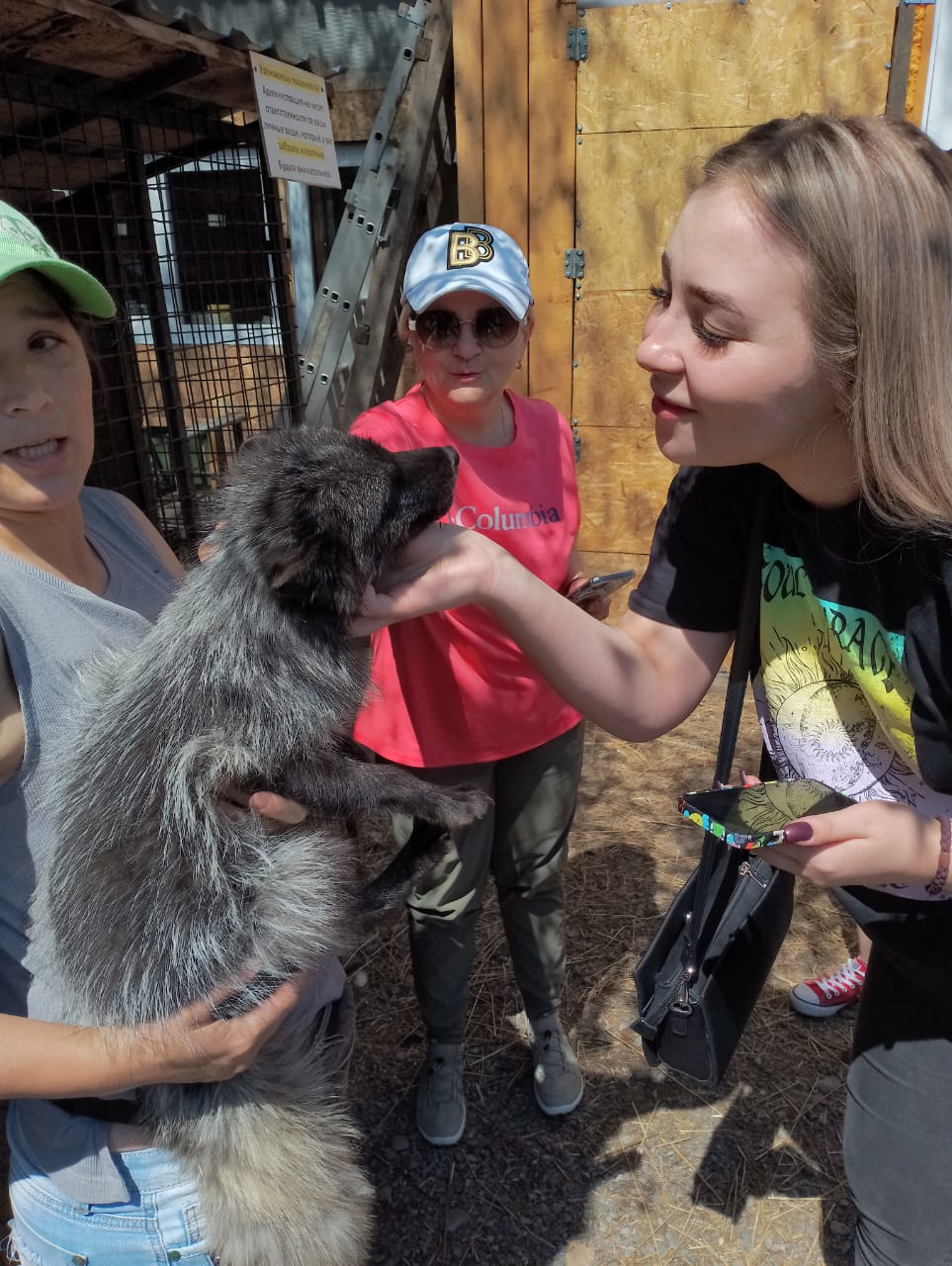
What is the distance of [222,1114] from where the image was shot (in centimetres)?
174

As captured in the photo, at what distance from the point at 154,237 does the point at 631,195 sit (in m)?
2.82

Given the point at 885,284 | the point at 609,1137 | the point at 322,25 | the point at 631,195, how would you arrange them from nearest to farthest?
the point at 885,284
the point at 609,1137
the point at 631,195
the point at 322,25

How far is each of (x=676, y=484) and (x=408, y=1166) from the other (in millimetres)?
2333

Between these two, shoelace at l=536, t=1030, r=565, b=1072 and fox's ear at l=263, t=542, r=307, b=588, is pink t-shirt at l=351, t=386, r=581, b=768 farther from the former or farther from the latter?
shoelace at l=536, t=1030, r=565, b=1072

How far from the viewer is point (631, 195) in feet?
17.0

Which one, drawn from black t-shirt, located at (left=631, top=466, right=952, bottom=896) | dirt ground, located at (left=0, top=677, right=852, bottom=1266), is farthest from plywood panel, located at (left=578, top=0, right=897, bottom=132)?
dirt ground, located at (left=0, top=677, right=852, bottom=1266)

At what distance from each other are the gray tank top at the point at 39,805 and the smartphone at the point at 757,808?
46.5 inches

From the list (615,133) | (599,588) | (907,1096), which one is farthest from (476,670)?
(615,133)

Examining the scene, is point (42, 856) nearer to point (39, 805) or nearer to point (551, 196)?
point (39, 805)

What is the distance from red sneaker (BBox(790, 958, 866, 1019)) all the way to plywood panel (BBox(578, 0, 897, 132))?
177 inches

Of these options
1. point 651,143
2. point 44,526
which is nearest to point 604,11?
point 651,143

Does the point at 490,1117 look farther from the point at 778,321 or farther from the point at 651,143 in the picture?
the point at 651,143

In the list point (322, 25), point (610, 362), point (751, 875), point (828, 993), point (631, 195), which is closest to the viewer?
point (751, 875)

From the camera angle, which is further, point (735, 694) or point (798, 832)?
point (735, 694)
